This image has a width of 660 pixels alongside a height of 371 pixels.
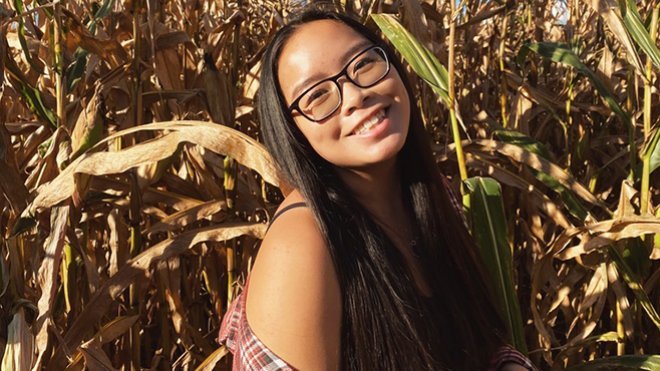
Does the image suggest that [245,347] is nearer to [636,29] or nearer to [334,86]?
[334,86]

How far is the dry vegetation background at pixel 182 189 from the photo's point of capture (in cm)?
139

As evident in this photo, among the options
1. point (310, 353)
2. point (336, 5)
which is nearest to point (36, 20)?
point (336, 5)

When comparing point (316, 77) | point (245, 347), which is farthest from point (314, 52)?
point (245, 347)

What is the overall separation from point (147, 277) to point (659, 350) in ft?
3.77

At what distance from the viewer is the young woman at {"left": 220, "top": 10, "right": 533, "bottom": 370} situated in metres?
1.09

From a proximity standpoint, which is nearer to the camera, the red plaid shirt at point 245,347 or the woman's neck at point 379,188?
the red plaid shirt at point 245,347

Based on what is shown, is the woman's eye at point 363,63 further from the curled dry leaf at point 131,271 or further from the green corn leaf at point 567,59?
the green corn leaf at point 567,59

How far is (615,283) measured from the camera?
173cm

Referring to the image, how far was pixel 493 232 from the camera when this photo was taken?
1429 mm

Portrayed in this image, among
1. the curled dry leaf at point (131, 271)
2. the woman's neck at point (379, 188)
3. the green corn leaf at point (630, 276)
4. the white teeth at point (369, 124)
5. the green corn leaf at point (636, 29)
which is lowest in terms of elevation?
the green corn leaf at point (630, 276)

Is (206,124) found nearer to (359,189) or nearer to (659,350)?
(359,189)

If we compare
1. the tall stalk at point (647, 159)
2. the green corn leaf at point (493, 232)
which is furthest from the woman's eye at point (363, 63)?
the tall stalk at point (647, 159)

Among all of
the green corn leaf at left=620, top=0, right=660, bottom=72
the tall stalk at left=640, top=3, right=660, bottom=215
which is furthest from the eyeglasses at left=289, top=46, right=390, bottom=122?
the tall stalk at left=640, top=3, right=660, bottom=215

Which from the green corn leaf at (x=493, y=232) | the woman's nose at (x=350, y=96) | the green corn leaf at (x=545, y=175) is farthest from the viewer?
the green corn leaf at (x=545, y=175)
